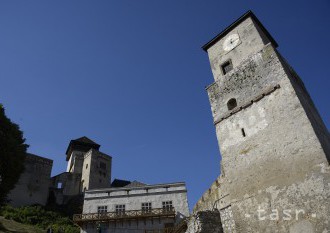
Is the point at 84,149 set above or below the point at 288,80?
above

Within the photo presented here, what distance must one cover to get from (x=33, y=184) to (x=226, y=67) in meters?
43.7

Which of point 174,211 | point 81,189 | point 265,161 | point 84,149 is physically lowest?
point 265,161

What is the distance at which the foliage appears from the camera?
3405cm

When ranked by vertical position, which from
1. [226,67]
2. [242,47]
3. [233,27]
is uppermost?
[233,27]

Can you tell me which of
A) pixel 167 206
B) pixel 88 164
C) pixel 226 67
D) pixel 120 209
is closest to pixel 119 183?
pixel 88 164

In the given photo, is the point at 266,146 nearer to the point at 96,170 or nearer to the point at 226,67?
the point at 226,67

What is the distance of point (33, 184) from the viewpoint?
160ft

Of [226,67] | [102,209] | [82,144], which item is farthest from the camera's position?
[82,144]

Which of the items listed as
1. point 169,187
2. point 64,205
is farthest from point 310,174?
point 64,205

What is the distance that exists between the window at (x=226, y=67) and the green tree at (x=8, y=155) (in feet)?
51.9

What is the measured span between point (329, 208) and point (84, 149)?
55.7 m

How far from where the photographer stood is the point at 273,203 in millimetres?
11391

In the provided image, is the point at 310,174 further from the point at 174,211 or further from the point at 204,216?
the point at 174,211

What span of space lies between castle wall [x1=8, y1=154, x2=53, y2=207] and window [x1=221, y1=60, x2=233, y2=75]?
40565 millimetres
